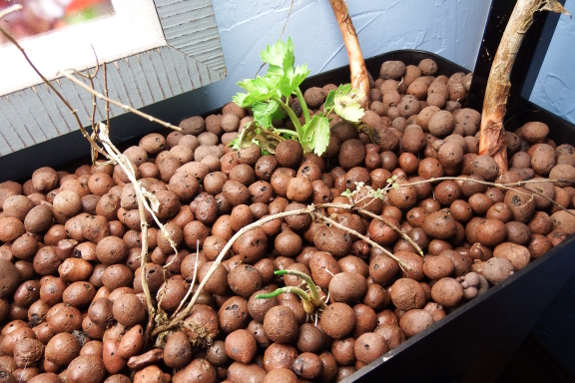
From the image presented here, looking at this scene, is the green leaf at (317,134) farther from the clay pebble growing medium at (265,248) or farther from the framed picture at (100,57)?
the framed picture at (100,57)

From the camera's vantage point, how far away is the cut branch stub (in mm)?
1294

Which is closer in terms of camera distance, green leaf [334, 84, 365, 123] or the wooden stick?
green leaf [334, 84, 365, 123]

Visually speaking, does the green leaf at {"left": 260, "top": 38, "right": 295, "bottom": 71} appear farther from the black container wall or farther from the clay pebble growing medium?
the black container wall

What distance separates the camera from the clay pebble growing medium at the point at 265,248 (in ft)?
3.51

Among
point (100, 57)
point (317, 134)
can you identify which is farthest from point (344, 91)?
point (100, 57)

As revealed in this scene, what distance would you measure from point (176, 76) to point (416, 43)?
1.46m

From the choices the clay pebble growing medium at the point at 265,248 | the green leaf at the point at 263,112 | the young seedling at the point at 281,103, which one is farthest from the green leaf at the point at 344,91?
the green leaf at the point at 263,112

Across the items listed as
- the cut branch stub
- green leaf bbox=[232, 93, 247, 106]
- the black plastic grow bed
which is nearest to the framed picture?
green leaf bbox=[232, 93, 247, 106]

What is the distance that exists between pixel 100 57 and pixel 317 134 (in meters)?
0.80

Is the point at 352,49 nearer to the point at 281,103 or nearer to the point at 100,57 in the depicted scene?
the point at 281,103

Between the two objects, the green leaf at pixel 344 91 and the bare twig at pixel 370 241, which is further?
the green leaf at pixel 344 91

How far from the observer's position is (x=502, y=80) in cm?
143

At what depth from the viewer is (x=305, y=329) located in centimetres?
107

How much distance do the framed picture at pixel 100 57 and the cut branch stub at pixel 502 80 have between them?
103 centimetres
